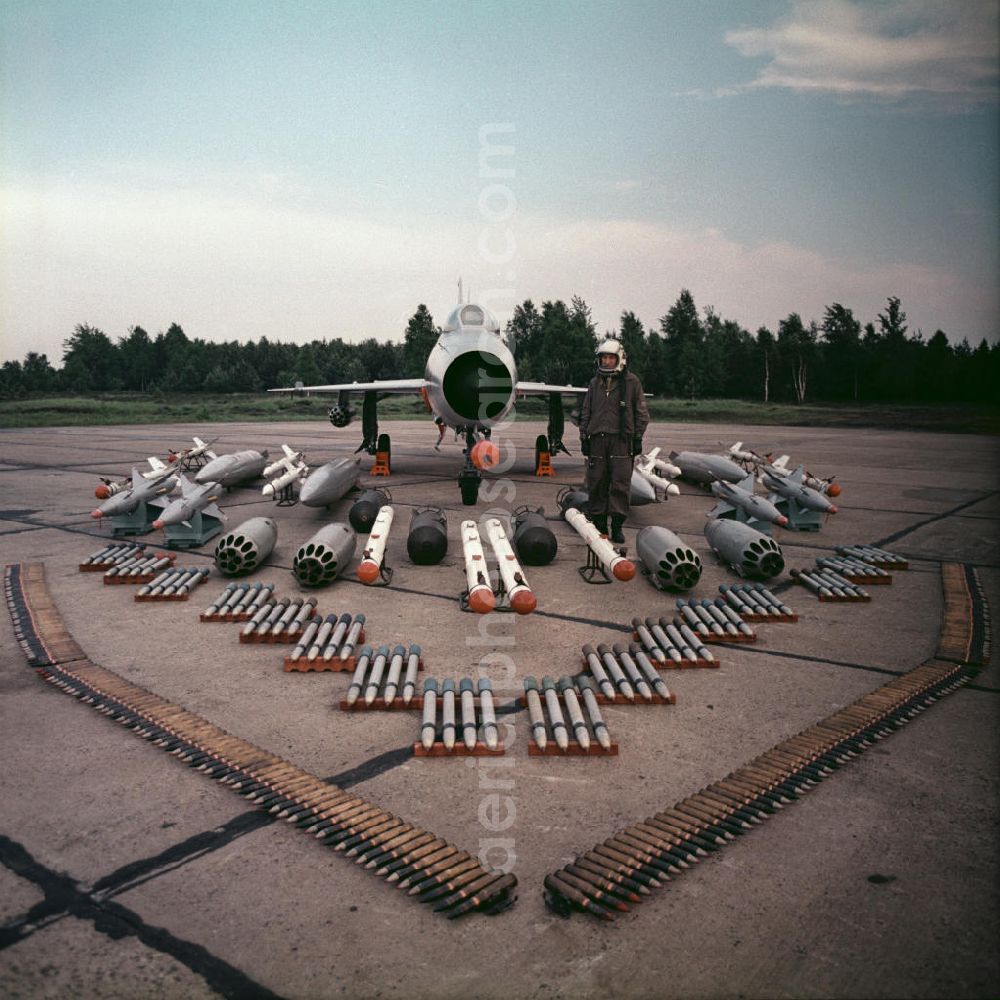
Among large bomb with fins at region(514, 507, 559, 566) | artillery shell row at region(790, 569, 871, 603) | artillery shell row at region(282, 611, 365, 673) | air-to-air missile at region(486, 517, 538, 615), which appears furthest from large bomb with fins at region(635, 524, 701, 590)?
artillery shell row at region(282, 611, 365, 673)

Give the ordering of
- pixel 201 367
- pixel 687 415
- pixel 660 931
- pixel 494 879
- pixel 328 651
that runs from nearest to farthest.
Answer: pixel 660 931 < pixel 494 879 < pixel 328 651 < pixel 687 415 < pixel 201 367

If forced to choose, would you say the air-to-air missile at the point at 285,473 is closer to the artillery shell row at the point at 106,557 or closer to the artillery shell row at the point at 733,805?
the artillery shell row at the point at 106,557

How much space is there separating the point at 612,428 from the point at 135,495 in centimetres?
797

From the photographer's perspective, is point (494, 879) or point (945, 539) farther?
point (945, 539)

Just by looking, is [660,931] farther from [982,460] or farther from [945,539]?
[982,460]

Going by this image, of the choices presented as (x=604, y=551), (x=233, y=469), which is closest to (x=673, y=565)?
(x=604, y=551)

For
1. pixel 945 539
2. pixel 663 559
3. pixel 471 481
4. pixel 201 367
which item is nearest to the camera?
pixel 663 559

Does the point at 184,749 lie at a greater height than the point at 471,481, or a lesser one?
lesser

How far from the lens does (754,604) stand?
26.3 ft

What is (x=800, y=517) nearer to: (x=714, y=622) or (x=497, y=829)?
(x=714, y=622)

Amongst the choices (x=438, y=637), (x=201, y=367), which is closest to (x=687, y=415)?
(x=438, y=637)

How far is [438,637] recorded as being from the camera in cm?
722

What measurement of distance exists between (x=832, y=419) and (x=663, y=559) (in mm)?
43051

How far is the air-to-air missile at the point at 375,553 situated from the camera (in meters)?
7.94
